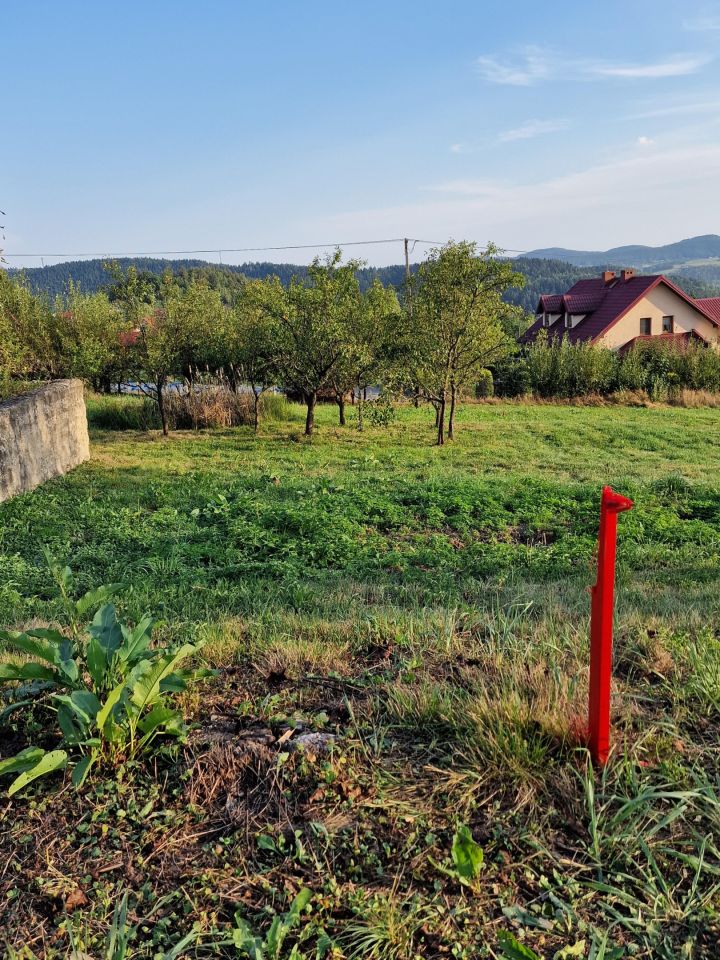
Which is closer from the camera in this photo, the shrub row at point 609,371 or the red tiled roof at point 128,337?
the red tiled roof at point 128,337

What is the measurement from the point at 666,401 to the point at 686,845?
2348 cm

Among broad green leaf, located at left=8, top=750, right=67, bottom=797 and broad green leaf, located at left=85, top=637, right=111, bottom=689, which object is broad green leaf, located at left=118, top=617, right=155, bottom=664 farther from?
broad green leaf, located at left=8, top=750, right=67, bottom=797

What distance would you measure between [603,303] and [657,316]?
322 cm

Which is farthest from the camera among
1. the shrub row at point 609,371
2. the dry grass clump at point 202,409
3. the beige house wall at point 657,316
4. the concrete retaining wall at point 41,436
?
the beige house wall at point 657,316

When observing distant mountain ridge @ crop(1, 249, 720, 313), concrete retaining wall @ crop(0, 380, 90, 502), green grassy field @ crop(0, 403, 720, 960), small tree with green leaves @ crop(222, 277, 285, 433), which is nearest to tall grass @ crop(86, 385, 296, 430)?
small tree with green leaves @ crop(222, 277, 285, 433)

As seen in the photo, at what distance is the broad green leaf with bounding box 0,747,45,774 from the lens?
229 centimetres

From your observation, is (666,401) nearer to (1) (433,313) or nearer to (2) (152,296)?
(1) (433,313)

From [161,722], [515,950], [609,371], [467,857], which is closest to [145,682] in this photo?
[161,722]

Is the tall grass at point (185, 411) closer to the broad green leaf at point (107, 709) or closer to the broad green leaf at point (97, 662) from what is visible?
the broad green leaf at point (97, 662)

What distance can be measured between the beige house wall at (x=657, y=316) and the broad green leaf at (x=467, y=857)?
134ft

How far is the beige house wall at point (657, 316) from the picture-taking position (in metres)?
40.6

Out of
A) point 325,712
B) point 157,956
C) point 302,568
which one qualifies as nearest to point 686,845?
point 325,712

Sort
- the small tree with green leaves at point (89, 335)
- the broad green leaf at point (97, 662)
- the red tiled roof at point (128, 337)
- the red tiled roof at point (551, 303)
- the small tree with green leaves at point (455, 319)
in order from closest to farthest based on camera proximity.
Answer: the broad green leaf at point (97, 662)
the small tree with green leaves at point (455, 319)
the red tiled roof at point (128, 337)
the small tree with green leaves at point (89, 335)
the red tiled roof at point (551, 303)

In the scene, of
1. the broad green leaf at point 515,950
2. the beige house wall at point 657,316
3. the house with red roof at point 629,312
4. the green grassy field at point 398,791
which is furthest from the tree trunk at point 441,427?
the beige house wall at point 657,316
